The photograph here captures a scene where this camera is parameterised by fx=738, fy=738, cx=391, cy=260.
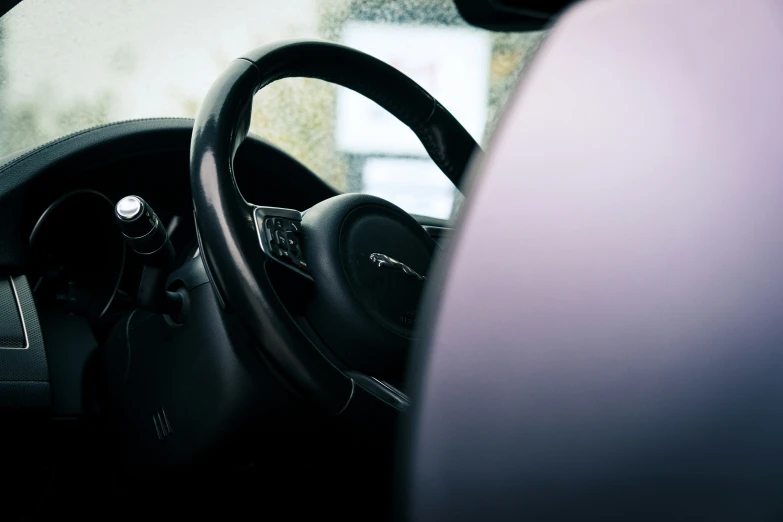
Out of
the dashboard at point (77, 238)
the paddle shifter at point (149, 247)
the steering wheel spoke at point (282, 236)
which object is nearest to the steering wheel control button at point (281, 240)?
the steering wheel spoke at point (282, 236)

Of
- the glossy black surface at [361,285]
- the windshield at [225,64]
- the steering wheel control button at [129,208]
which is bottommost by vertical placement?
the glossy black surface at [361,285]

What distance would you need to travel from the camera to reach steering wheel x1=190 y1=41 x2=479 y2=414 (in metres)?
0.59

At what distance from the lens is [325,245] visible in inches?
31.7

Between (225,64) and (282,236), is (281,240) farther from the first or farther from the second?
(225,64)

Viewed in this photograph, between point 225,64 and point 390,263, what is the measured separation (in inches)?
11.6

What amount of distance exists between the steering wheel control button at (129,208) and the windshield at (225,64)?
14 cm

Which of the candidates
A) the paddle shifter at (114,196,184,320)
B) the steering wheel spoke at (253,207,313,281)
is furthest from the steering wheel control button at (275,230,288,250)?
the paddle shifter at (114,196,184,320)

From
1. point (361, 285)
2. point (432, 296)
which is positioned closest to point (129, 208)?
point (361, 285)

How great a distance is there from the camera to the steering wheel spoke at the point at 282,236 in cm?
68

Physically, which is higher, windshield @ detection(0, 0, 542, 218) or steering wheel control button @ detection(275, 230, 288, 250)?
windshield @ detection(0, 0, 542, 218)

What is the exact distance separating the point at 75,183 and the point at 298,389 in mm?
580

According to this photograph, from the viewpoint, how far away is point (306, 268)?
2.53 feet

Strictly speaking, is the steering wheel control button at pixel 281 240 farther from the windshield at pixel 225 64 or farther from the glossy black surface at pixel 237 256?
the windshield at pixel 225 64

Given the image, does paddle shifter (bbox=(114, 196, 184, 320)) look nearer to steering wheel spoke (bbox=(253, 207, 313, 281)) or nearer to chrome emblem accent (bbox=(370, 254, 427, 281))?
steering wheel spoke (bbox=(253, 207, 313, 281))
